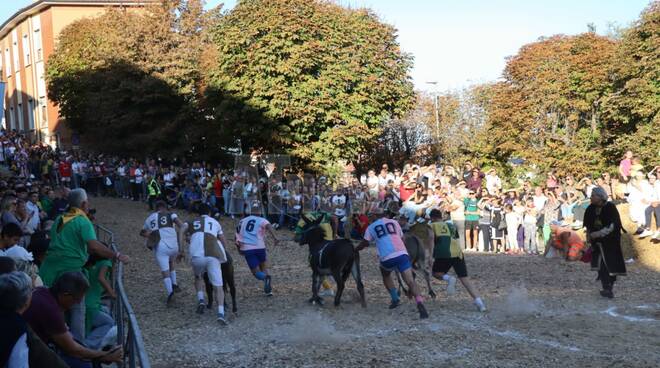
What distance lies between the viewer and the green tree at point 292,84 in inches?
1195

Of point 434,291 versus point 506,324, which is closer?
point 506,324

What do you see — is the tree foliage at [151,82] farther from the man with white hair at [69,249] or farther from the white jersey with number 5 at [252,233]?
the man with white hair at [69,249]

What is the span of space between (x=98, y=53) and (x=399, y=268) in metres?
32.9

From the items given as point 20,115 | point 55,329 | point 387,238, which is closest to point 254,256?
point 387,238

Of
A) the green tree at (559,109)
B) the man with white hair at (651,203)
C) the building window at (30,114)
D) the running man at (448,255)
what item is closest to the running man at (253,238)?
the running man at (448,255)

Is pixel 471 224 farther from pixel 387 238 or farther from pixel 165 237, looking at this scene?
pixel 165 237

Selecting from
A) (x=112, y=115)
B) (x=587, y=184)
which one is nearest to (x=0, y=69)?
(x=112, y=115)

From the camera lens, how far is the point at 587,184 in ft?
72.0

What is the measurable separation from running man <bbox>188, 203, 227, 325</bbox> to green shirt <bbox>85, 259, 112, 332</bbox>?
3.19m

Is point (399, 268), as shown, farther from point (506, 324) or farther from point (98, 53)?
point (98, 53)

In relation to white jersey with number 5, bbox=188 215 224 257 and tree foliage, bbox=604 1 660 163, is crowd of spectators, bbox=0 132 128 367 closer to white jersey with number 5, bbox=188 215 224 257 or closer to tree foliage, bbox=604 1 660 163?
→ white jersey with number 5, bbox=188 215 224 257

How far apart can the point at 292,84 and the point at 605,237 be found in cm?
1903

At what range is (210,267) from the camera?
1205 cm

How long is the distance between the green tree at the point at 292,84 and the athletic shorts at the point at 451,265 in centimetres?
1826
